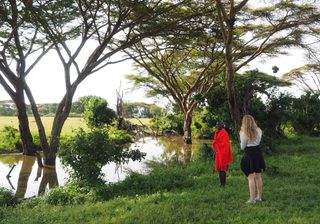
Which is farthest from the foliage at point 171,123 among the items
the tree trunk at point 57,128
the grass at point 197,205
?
the grass at point 197,205

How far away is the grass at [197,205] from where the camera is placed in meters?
6.60

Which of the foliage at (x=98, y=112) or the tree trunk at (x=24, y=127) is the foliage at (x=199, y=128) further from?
the tree trunk at (x=24, y=127)

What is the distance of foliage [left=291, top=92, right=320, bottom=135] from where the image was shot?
946 inches

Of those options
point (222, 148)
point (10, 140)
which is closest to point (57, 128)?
point (10, 140)

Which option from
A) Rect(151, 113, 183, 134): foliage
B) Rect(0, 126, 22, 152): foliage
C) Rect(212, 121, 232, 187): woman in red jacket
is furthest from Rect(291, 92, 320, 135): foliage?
Rect(212, 121, 232, 187): woman in red jacket

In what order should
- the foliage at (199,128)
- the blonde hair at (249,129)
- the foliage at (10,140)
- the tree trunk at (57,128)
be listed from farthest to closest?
the foliage at (199,128) < the foliage at (10,140) < the tree trunk at (57,128) < the blonde hair at (249,129)

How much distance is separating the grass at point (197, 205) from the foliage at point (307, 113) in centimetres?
1358

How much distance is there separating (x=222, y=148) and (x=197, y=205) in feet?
6.74

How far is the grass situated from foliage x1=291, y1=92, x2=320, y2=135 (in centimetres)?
1358

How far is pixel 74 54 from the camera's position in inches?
658

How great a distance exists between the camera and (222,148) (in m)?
9.20

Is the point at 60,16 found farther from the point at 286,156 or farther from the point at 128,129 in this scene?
the point at 128,129

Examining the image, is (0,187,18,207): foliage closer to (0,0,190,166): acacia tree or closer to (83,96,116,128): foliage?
(0,0,190,166): acacia tree

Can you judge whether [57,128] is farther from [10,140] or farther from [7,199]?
[7,199]
